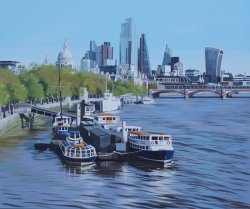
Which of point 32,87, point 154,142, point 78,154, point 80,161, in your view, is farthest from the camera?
point 32,87

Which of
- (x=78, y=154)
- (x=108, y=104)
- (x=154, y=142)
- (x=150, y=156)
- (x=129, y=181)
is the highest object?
(x=108, y=104)

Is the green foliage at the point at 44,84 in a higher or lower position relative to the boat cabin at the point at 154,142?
higher

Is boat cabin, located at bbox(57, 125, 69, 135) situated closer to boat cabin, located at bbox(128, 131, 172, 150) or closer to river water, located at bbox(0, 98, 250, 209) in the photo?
river water, located at bbox(0, 98, 250, 209)

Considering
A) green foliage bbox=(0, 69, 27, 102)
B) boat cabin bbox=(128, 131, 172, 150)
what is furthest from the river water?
green foliage bbox=(0, 69, 27, 102)

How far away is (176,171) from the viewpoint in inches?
1521

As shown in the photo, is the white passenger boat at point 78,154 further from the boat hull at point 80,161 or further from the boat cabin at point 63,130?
the boat cabin at point 63,130

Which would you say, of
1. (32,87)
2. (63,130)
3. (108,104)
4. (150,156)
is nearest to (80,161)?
(150,156)

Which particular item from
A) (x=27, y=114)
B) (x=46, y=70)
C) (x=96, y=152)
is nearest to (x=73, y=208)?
(x=96, y=152)

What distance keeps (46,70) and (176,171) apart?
87770 millimetres

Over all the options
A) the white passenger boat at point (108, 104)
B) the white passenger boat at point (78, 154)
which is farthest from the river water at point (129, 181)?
the white passenger boat at point (108, 104)

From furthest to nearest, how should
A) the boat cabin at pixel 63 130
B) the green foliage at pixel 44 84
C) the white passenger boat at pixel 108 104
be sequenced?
1. the white passenger boat at pixel 108 104
2. the green foliage at pixel 44 84
3. the boat cabin at pixel 63 130

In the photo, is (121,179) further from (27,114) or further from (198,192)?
(27,114)

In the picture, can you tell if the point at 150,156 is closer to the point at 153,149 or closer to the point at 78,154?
the point at 153,149

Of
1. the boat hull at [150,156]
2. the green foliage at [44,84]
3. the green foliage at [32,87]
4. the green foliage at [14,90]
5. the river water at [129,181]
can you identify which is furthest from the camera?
the green foliage at [32,87]
